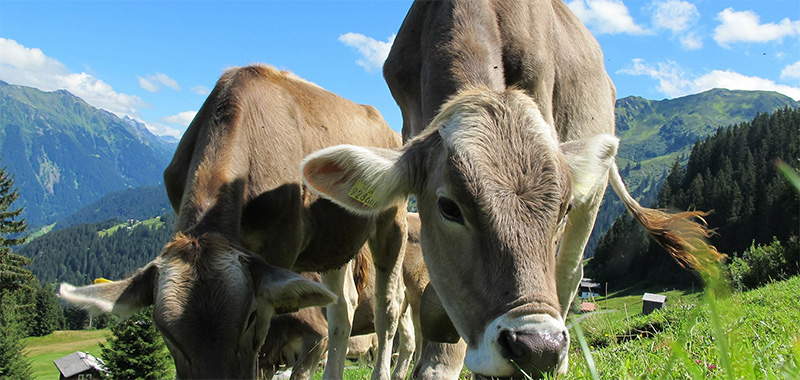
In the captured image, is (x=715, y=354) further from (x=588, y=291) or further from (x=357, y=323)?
(x=357, y=323)

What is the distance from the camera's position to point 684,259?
20.5 ft

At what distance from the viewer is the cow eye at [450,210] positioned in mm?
3607

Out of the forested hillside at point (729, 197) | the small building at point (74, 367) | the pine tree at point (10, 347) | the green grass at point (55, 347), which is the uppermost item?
the forested hillside at point (729, 197)

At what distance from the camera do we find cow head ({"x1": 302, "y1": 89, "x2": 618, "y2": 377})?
116 inches

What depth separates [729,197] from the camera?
84688 mm

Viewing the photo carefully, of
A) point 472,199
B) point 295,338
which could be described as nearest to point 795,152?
point 295,338

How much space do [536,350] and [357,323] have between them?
1148cm

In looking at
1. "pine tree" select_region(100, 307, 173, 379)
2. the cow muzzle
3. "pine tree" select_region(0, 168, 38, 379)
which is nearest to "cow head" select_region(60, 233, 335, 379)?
the cow muzzle

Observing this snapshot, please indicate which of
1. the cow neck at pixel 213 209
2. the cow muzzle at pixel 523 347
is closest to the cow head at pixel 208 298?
the cow neck at pixel 213 209

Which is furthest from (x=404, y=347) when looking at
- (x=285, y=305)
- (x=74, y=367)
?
(x=74, y=367)

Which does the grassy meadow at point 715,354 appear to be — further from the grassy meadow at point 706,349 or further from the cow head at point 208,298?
the cow head at point 208,298

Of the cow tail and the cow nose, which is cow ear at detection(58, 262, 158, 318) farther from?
the cow tail

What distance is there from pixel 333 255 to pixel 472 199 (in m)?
3.58

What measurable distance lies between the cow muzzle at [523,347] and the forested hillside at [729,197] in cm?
7592
